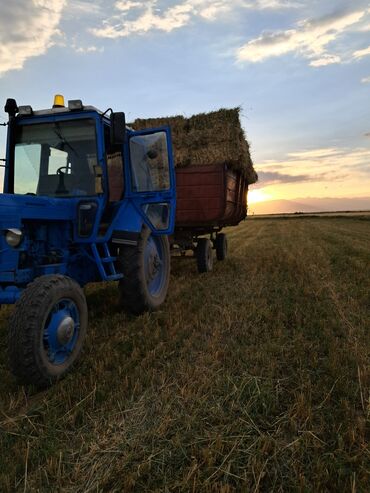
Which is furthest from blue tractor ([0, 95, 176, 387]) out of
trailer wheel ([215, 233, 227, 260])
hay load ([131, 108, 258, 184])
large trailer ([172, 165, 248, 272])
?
trailer wheel ([215, 233, 227, 260])

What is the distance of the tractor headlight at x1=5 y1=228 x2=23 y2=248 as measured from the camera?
11.0ft

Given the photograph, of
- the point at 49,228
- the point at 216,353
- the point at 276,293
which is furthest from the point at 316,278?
the point at 49,228

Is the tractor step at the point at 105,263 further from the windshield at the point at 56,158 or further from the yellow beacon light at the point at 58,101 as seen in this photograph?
the yellow beacon light at the point at 58,101

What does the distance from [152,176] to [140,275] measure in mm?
1431

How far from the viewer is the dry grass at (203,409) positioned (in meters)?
2.02

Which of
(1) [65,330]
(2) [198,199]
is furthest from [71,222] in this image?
(2) [198,199]

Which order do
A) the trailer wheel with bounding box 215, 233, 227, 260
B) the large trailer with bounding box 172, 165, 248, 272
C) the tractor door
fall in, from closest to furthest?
the tractor door < the large trailer with bounding box 172, 165, 248, 272 < the trailer wheel with bounding box 215, 233, 227, 260

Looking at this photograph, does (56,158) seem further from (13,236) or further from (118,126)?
(13,236)

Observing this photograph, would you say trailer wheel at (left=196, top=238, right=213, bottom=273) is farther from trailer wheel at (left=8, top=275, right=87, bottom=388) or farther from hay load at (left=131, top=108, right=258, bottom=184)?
trailer wheel at (left=8, top=275, right=87, bottom=388)

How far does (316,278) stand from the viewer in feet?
22.7

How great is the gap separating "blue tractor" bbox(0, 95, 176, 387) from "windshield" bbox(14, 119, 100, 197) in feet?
0.04

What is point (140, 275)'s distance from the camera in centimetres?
459

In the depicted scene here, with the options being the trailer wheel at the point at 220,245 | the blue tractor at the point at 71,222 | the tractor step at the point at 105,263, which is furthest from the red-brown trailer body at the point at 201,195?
the tractor step at the point at 105,263

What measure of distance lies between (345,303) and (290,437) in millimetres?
3182
